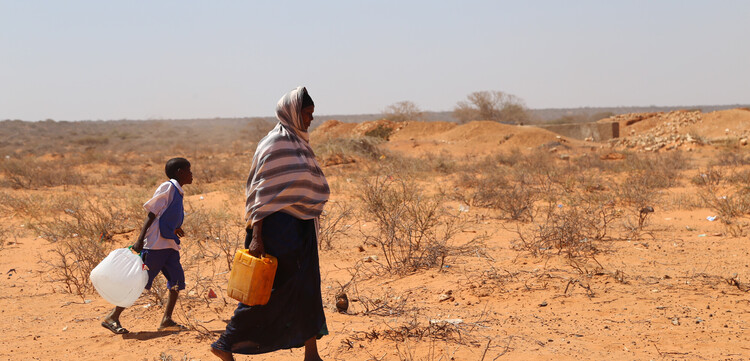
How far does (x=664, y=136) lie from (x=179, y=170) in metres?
20.9

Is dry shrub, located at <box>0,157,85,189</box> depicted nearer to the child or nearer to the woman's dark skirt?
the child

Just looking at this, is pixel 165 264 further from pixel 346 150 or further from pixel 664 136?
pixel 664 136

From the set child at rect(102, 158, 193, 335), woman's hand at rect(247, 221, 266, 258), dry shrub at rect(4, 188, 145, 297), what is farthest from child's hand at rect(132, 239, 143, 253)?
woman's hand at rect(247, 221, 266, 258)

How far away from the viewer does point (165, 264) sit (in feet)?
13.0

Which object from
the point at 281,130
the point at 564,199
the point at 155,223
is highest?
the point at 281,130

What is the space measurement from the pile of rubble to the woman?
18.6 m

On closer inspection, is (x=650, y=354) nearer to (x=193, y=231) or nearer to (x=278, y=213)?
(x=278, y=213)

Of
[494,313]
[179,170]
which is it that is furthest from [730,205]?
[179,170]

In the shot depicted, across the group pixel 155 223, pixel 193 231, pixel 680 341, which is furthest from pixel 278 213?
pixel 193 231

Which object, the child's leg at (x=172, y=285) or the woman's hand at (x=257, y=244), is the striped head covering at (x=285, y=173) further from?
the child's leg at (x=172, y=285)

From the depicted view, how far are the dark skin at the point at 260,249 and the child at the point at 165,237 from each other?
1.16 metres

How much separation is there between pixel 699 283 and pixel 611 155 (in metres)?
12.3

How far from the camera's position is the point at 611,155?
15891 mm

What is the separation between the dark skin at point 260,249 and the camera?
288 centimetres
